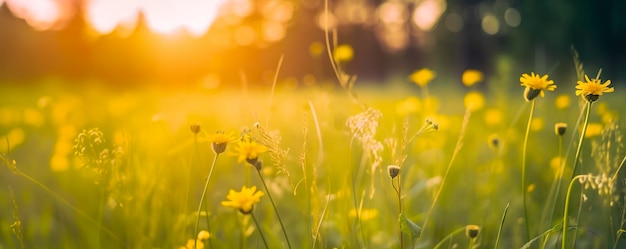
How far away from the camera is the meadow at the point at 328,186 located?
2.74ft

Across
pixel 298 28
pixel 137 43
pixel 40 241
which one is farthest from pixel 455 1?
pixel 40 241

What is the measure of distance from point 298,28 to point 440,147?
1582 cm

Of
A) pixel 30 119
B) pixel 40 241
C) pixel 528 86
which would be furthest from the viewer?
pixel 30 119

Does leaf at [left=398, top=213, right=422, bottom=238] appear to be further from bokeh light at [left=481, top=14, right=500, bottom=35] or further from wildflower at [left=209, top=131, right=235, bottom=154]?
bokeh light at [left=481, top=14, right=500, bottom=35]

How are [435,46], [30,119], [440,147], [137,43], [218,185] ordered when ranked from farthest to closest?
[435,46]
[137,43]
[30,119]
[440,147]
[218,185]

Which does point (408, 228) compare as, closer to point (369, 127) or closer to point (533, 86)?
point (369, 127)

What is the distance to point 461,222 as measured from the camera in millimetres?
1608

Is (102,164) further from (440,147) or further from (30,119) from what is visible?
(30,119)

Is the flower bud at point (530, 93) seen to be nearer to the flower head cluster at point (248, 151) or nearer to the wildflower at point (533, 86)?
the wildflower at point (533, 86)

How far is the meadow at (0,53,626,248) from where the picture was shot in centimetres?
84

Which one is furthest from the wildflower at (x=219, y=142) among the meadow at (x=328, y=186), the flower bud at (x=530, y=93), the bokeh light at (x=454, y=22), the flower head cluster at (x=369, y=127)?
the bokeh light at (x=454, y=22)

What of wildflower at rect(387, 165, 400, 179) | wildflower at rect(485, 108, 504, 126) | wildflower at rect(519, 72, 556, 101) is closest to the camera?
wildflower at rect(387, 165, 400, 179)

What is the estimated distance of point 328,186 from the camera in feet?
2.94

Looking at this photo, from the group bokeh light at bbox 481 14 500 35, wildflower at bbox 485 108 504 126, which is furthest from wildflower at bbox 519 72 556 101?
bokeh light at bbox 481 14 500 35
